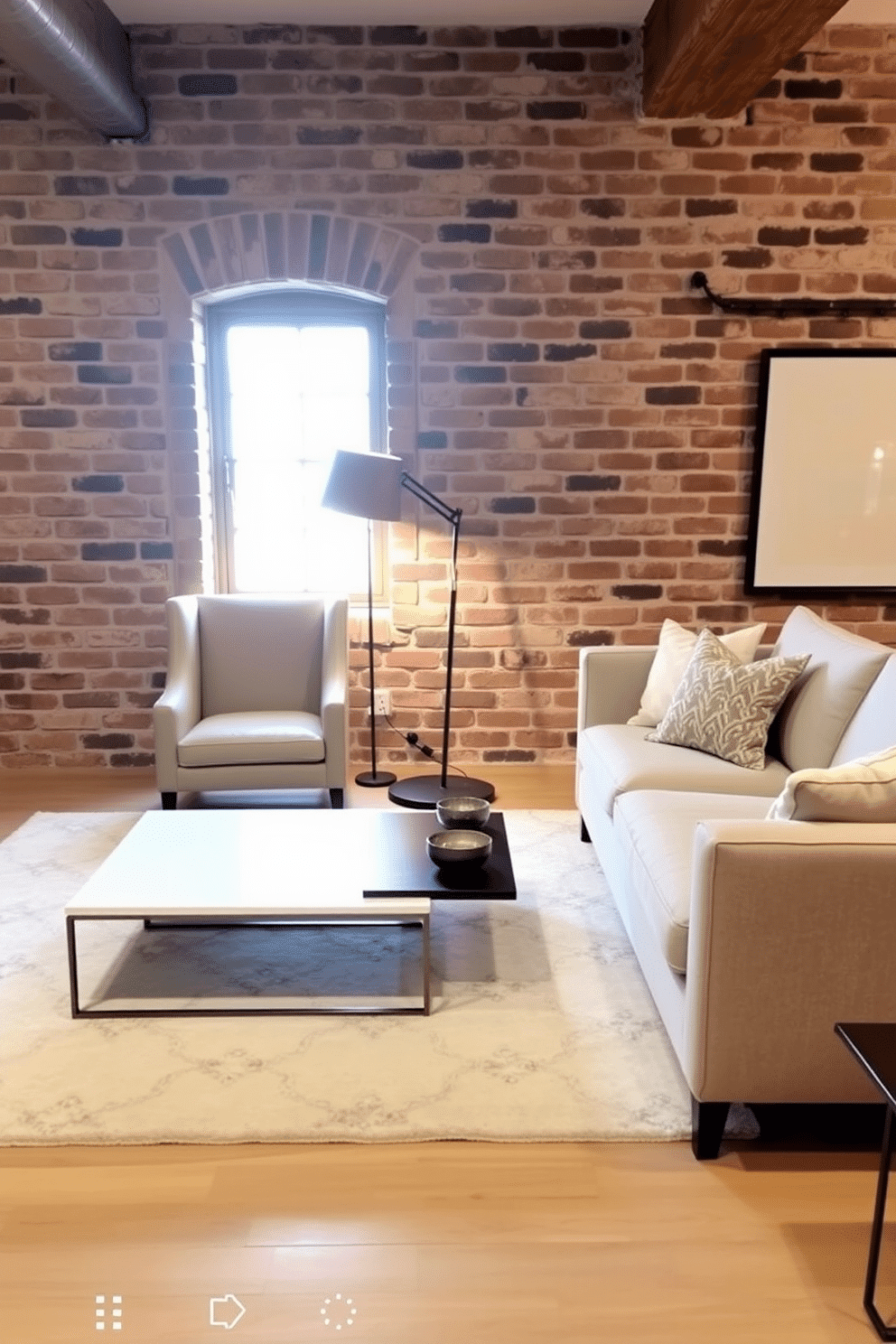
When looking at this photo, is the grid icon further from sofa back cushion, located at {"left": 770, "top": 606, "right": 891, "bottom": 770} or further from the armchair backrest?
the armchair backrest

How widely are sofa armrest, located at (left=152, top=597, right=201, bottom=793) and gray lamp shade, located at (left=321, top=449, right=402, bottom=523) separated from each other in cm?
75

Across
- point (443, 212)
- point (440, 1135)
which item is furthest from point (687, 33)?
point (440, 1135)


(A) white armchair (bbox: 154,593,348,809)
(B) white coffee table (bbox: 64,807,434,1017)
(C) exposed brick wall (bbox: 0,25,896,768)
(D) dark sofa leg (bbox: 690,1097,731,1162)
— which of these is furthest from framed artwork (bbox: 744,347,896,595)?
(D) dark sofa leg (bbox: 690,1097,731,1162)

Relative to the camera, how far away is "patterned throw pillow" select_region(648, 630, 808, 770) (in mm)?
3227

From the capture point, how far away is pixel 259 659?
4285 millimetres

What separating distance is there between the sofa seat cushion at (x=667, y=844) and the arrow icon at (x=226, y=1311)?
40.2 inches

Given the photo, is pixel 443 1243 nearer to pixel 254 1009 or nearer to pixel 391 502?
pixel 254 1009

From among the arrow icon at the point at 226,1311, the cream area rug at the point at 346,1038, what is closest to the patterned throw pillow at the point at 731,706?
the cream area rug at the point at 346,1038

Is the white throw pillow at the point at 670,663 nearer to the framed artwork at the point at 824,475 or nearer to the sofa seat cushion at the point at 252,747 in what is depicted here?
the framed artwork at the point at 824,475

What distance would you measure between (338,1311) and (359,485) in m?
2.84

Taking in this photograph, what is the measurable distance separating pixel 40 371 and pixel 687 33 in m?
2.79

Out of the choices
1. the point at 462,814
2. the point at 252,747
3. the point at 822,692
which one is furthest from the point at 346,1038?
the point at 822,692

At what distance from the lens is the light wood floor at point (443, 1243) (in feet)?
5.51

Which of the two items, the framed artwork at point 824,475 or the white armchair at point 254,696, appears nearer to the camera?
the white armchair at point 254,696
